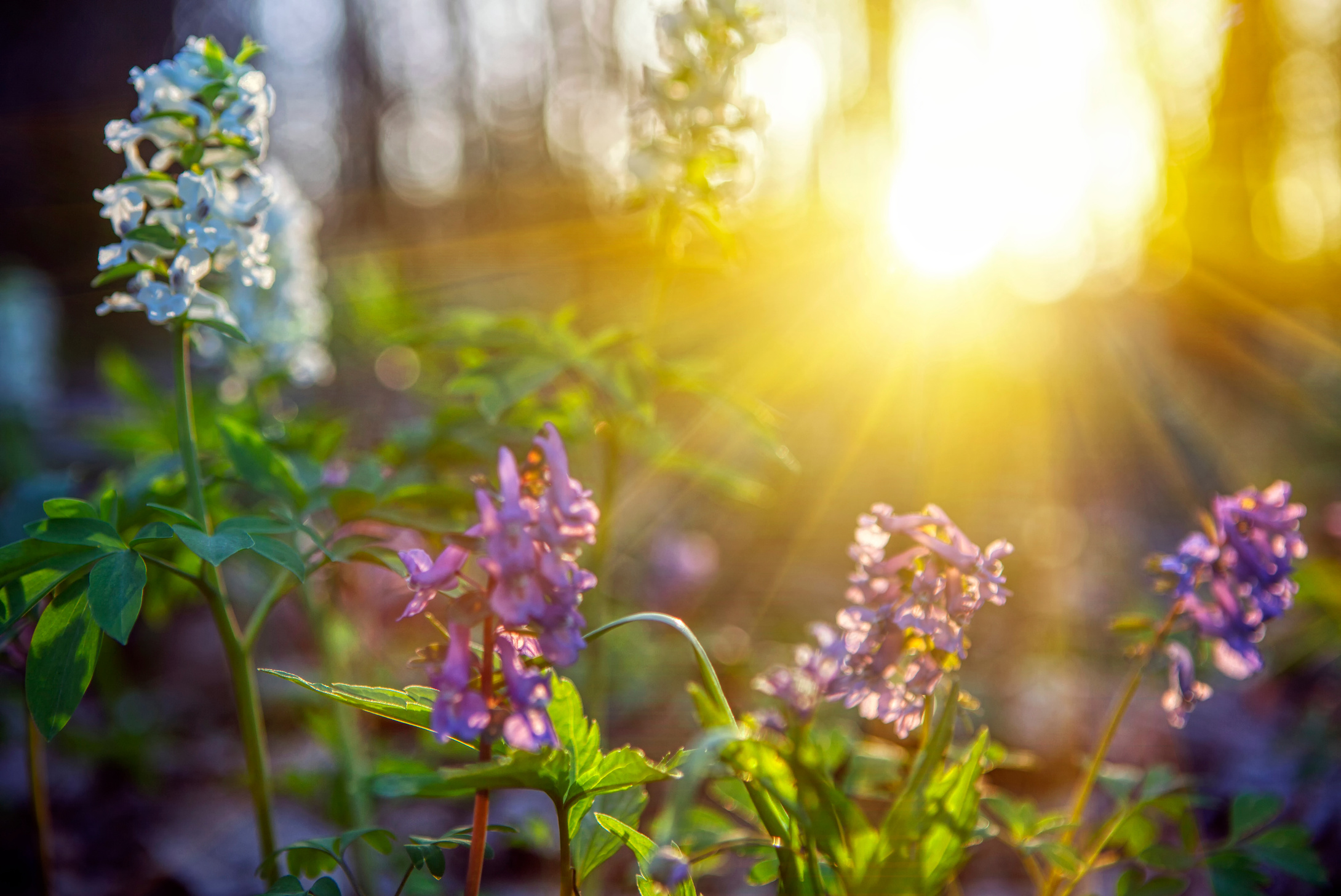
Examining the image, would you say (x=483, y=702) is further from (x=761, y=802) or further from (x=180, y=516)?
(x=180, y=516)

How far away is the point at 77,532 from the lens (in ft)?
4.07

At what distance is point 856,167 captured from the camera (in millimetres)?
14914

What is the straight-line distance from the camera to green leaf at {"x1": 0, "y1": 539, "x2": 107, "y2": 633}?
3.95 ft

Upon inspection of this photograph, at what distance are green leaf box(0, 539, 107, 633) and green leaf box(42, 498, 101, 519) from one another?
0.17 ft

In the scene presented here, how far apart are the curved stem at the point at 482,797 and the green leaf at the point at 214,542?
43 cm

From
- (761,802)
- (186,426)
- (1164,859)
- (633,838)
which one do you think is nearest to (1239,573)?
A: (1164,859)

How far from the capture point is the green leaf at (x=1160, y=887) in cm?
145

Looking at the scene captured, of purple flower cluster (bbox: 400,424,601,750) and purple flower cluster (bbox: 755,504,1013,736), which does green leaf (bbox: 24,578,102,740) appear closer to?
purple flower cluster (bbox: 400,424,601,750)

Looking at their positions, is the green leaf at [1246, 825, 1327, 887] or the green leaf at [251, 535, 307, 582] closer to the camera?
the green leaf at [251, 535, 307, 582]

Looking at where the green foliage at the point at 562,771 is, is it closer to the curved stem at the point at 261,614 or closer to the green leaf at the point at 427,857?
the green leaf at the point at 427,857

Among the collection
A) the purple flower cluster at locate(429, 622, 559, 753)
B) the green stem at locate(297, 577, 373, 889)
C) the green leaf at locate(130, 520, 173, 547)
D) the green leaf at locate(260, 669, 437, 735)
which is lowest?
the green stem at locate(297, 577, 373, 889)

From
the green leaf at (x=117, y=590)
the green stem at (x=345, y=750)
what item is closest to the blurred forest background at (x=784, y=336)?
the green stem at (x=345, y=750)

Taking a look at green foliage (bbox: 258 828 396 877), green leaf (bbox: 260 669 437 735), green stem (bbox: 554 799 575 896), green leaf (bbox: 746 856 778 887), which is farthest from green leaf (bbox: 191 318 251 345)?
green leaf (bbox: 746 856 778 887)

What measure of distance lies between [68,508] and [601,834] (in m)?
1.06
